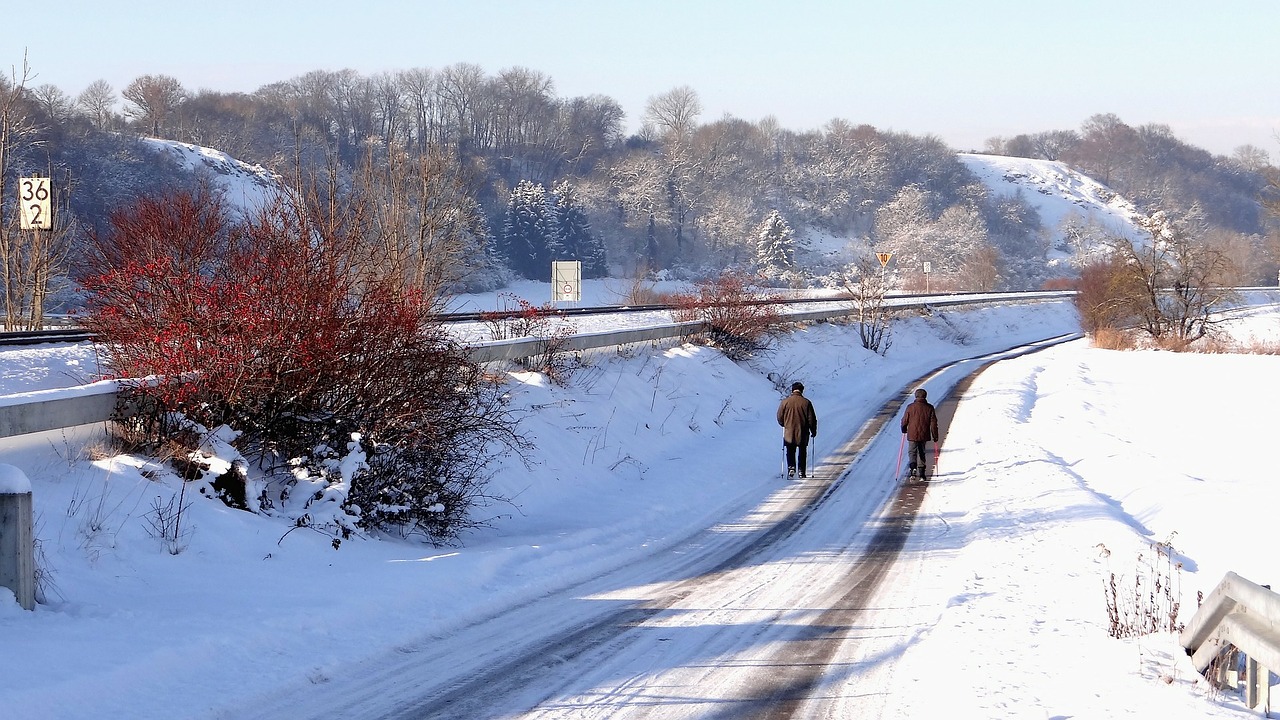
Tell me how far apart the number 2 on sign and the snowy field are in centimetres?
461

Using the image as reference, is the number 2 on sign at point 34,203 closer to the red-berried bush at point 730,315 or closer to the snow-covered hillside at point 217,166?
the red-berried bush at point 730,315

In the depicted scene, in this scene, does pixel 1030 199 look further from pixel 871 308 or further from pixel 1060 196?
pixel 871 308

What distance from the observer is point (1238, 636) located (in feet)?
19.0

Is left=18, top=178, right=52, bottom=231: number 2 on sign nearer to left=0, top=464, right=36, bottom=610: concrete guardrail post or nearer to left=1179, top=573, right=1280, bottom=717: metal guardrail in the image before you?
left=0, top=464, right=36, bottom=610: concrete guardrail post

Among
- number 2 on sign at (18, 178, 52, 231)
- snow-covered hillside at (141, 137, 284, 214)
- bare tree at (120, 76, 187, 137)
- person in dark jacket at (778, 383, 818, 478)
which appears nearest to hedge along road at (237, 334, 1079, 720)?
person in dark jacket at (778, 383, 818, 478)

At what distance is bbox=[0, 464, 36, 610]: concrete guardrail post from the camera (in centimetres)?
619

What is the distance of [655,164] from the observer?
108 metres

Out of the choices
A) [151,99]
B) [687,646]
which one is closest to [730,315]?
[687,646]

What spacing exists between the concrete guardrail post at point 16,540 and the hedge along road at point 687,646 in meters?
1.83

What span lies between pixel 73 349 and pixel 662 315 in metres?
21.0

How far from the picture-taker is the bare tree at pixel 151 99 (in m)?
91.8

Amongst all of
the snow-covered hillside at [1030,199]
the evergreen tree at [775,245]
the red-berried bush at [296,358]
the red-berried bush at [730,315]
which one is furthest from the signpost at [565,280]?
the evergreen tree at [775,245]

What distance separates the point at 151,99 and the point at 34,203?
8640cm

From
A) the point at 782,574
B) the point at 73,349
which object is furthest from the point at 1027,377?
the point at 73,349
